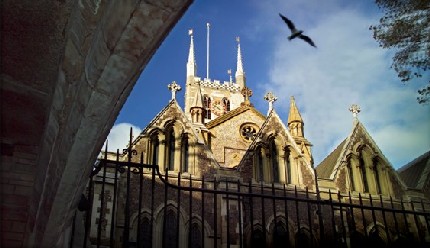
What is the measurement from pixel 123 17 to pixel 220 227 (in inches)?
498

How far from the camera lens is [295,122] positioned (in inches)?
862

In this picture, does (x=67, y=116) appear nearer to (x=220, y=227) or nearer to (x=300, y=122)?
(x=220, y=227)

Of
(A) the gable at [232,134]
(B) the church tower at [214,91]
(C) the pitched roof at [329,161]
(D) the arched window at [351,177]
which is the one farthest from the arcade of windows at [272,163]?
(B) the church tower at [214,91]

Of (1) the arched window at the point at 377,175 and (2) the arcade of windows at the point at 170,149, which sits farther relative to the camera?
(1) the arched window at the point at 377,175

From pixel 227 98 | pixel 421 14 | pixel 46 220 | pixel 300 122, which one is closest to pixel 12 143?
pixel 46 220

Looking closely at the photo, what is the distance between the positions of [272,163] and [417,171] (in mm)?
8827

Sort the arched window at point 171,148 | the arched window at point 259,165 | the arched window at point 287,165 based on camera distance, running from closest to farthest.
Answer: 1. the arched window at point 171,148
2. the arched window at point 259,165
3. the arched window at point 287,165

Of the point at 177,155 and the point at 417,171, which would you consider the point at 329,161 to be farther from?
the point at 177,155

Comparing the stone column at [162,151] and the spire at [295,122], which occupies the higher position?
the spire at [295,122]

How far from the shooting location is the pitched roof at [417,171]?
1759cm

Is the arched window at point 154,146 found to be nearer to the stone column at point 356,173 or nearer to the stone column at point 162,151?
the stone column at point 162,151

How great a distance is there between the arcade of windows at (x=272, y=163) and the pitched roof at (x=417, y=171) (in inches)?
239

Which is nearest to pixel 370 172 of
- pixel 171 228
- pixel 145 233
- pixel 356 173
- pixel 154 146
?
pixel 356 173

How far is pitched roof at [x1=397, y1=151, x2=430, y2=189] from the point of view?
57.7 ft
